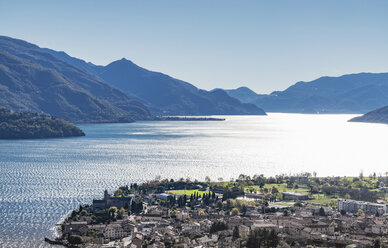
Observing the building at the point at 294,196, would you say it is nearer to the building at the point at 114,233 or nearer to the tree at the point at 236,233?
the tree at the point at 236,233

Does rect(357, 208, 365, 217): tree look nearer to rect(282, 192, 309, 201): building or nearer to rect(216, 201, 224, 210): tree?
rect(282, 192, 309, 201): building

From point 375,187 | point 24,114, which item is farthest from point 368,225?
point 24,114

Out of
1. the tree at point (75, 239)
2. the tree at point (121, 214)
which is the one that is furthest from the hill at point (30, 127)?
the tree at point (75, 239)

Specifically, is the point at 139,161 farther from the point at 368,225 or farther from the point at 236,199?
the point at 368,225

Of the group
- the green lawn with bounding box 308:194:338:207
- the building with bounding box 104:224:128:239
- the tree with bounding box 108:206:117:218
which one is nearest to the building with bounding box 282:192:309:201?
the green lawn with bounding box 308:194:338:207

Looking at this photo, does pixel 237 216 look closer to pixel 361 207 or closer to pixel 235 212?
pixel 235 212

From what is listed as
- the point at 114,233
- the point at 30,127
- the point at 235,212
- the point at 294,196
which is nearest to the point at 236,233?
the point at 114,233
